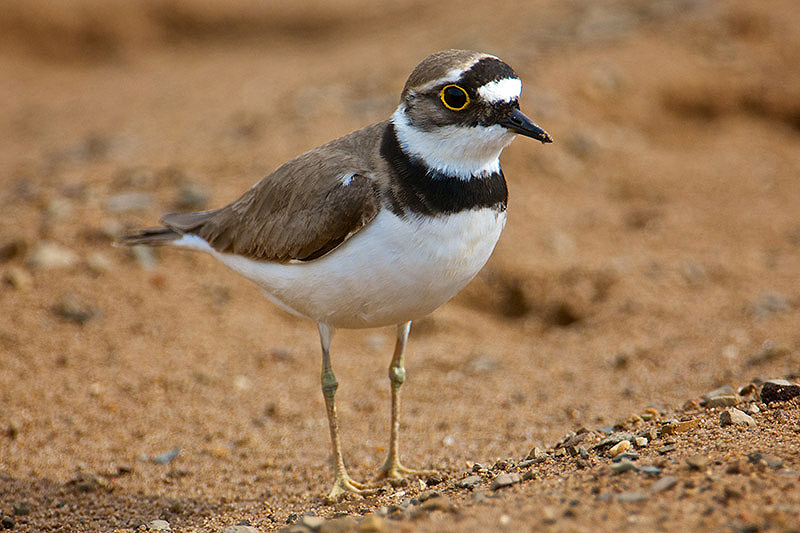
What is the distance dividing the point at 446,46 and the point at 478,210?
24.7 ft

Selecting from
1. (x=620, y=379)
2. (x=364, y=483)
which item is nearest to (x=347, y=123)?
(x=620, y=379)

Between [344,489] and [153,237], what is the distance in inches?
83.9

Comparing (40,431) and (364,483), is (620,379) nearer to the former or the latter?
(364,483)

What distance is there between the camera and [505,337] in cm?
680

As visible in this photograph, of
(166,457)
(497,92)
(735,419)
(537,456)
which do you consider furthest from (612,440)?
(166,457)

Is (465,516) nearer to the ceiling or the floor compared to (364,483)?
→ nearer to the ceiling

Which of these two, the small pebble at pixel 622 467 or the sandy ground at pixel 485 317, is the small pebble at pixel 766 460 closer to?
the sandy ground at pixel 485 317

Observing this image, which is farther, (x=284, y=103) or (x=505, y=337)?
(x=284, y=103)

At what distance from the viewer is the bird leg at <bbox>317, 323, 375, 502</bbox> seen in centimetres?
450

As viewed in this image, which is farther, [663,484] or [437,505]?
[437,505]

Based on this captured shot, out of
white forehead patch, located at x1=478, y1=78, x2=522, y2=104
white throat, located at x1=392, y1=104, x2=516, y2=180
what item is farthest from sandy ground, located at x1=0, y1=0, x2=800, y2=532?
white forehead patch, located at x1=478, y1=78, x2=522, y2=104

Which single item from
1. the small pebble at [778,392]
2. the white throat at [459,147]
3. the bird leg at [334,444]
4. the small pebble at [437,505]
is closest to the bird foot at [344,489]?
the bird leg at [334,444]

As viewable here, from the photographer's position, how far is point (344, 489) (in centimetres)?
451

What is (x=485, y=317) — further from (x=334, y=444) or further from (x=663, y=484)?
(x=663, y=484)
